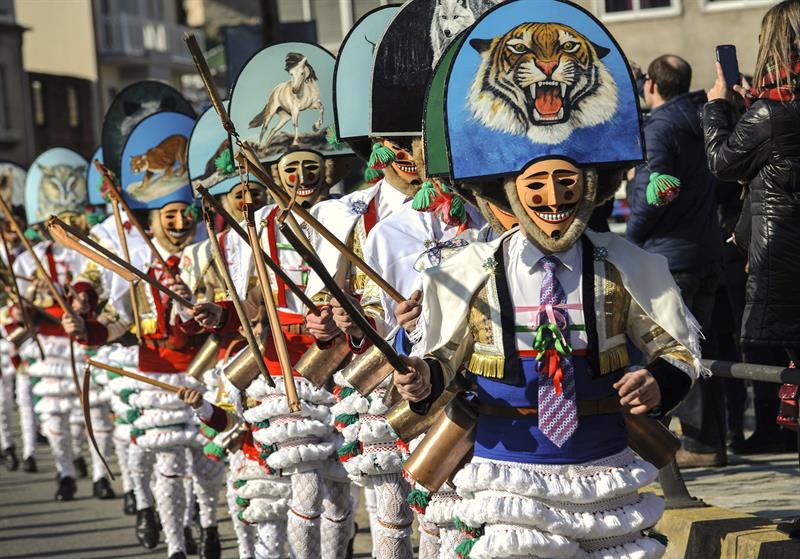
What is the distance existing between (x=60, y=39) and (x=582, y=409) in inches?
1744

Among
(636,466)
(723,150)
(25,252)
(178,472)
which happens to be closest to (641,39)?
(25,252)

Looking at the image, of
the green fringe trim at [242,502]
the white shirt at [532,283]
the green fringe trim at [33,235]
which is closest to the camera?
the white shirt at [532,283]

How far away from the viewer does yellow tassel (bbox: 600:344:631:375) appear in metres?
4.67

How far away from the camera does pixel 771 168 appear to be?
19.7ft

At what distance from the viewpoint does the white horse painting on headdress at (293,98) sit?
7613 mm

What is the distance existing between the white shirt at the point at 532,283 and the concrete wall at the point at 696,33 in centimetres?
2077

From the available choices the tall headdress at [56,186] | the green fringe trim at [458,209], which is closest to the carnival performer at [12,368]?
the tall headdress at [56,186]

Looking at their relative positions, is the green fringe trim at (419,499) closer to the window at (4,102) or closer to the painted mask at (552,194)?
the painted mask at (552,194)

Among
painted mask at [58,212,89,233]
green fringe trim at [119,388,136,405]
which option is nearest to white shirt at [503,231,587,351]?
green fringe trim at [119,388,136,405]

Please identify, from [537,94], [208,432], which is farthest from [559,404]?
[208,432]

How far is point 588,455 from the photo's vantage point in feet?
15.3

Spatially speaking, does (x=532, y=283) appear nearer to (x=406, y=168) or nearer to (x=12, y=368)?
(x=406, y=168)

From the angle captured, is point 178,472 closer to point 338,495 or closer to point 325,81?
point 338,495

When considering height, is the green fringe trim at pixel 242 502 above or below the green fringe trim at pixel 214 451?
below
